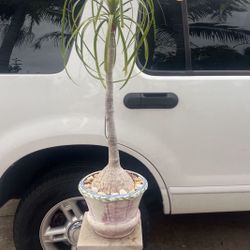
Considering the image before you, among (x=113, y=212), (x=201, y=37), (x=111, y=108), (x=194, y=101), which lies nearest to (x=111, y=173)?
(x=113, y=212)

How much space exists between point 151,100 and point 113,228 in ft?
2.42

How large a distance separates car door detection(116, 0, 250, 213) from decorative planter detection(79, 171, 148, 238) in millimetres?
523

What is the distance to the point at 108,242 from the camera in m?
1.58

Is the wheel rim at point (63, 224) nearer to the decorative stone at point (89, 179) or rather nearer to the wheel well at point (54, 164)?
the wheel well at point (54, 164)

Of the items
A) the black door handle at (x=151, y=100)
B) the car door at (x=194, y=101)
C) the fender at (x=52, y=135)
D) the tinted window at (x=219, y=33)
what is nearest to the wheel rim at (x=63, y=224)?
the fender at (x=52, y=135)

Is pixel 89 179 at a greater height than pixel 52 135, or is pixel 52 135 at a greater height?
pixel 52 135

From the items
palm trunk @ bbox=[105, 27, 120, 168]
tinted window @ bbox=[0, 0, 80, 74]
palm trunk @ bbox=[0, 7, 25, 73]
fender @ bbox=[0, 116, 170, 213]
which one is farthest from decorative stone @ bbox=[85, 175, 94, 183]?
palm trunk @ bbox=[0, 7, 25, 73]

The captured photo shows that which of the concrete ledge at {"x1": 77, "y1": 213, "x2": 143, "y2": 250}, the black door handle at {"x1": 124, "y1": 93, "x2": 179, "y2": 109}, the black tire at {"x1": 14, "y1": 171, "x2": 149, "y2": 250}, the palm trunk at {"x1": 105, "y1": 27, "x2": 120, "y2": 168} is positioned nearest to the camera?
the palm trunk at {"x1": 105, "y1": 27, "x2": 120, "y2": 168}

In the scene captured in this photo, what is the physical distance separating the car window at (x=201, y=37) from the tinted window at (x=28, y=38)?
481mm

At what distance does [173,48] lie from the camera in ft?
6.77

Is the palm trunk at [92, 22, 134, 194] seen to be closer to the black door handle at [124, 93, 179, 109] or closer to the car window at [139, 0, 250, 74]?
the black door handle at [124, 93, 179, 109]

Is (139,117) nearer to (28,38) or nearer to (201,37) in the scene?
(201,37)

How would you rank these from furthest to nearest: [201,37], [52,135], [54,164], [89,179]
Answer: [54,164]
[201,37]
[52,135]
[89,179]

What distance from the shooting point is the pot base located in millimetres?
1560
